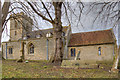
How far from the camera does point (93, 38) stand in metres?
22.0

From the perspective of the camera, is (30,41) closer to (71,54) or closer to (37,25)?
(71,54)

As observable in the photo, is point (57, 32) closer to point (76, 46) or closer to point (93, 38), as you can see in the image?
point (76, 46)

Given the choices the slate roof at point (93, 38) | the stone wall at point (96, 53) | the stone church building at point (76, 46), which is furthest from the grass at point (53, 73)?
the slate roof at point (93, 38)

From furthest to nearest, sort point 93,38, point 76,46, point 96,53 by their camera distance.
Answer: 1. point 76,46
2. point 93,38
3. point 96,53

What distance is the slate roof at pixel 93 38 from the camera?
66.9 ft

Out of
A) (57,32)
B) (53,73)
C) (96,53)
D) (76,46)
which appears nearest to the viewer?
(53,73)

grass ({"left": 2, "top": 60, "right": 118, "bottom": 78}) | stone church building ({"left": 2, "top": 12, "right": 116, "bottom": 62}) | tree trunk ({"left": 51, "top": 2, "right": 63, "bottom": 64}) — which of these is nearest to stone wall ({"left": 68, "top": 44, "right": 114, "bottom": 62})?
stone church building ({"left": 2, "top": 12, "right": 116, "bottom": 62})

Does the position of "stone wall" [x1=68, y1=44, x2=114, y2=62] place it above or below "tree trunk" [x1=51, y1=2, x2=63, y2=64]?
below

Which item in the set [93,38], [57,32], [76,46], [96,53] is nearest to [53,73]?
[57,32]

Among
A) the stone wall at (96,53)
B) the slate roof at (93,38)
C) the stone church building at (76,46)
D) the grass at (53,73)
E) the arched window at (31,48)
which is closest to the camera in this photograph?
the grass at (53,73)

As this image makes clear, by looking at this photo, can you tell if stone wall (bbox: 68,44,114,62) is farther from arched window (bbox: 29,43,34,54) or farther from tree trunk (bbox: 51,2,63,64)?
arched window (bbox: 29,43,34,54)

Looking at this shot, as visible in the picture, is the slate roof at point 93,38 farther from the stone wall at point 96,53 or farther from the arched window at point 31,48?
the arched window at point 31,48

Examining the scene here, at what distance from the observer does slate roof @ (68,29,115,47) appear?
20397mm

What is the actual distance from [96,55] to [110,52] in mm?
2605
